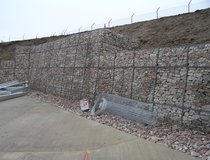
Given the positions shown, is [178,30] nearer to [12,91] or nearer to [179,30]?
[179,30]

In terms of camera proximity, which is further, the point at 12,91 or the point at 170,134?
the point at 12,91

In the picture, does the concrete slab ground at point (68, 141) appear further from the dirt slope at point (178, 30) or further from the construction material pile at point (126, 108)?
the dirt slope at point (178, 30)

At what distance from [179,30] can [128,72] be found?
253 inches

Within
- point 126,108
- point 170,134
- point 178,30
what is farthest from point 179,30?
point 170,134

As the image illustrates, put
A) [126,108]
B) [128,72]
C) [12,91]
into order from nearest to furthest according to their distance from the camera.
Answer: [126,108] < [128,72] < [12,91]

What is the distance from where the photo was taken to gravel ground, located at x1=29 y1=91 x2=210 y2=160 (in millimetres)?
4305

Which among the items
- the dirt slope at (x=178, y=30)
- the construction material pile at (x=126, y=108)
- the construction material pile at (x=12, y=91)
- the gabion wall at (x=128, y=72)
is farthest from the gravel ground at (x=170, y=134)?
the construction material pile at (x=12, y=91)

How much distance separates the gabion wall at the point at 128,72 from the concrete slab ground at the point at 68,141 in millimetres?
1649

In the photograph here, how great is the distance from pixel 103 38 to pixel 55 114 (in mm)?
4022

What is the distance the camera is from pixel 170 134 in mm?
5156

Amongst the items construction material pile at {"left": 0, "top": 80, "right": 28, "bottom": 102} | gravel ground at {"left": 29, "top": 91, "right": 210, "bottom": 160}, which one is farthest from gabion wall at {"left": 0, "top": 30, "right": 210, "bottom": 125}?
construction material pile at {"left": 0, "top": 80, "right": 28, "bottom": 102}

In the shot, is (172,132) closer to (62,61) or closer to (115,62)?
(115,62)

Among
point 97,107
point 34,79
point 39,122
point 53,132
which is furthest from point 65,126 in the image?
point 34,79

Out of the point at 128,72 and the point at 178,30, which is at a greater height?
the point at 178,30
